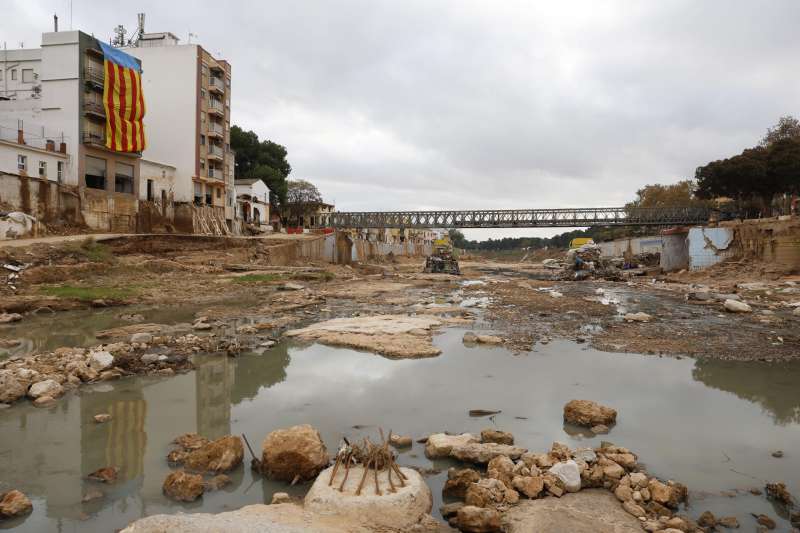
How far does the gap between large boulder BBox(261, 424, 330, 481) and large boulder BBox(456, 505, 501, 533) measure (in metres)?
1.53

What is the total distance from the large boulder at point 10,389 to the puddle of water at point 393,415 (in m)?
0.25

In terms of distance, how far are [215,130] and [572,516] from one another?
158 ft

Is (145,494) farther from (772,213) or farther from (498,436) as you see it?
(772,213)

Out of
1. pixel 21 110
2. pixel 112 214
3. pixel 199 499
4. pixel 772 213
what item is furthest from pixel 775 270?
pixel 21 110

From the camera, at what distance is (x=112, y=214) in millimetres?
34656

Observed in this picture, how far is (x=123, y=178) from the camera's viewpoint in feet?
123

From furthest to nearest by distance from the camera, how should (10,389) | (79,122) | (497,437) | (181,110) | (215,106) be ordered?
1. (215,106)
2. (181,110)
3. (79,122)
4. (10,389)
5. (497,437)

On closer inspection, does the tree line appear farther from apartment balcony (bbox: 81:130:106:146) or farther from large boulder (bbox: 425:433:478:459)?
apartment balcony (bbox: 81:130:106:146)

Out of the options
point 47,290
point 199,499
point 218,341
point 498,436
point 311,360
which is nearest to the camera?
point 199,499

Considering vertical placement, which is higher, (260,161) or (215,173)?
(260,161)

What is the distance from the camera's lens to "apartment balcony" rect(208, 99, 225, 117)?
148 ft

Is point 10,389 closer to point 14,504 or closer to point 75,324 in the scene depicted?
point 14,504

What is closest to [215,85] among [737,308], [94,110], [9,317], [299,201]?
[94,110]

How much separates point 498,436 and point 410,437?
3.29 feet
